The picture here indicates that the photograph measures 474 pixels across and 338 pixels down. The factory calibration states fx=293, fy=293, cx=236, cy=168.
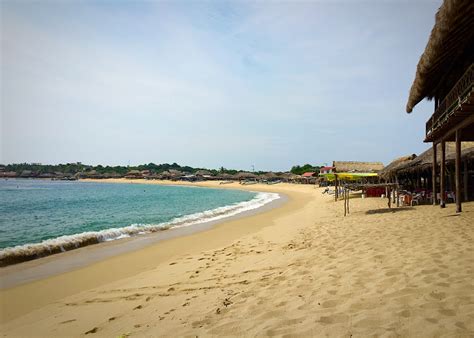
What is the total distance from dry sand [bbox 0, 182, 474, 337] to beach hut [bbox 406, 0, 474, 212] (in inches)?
117

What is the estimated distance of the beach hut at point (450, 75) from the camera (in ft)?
21.3

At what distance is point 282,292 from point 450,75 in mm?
10505

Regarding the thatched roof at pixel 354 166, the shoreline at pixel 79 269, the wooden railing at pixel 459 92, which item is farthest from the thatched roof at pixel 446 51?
the thatched roof at pixel 354 166

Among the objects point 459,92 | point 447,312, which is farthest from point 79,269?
point 459,92

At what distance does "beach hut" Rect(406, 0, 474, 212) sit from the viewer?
6487mm

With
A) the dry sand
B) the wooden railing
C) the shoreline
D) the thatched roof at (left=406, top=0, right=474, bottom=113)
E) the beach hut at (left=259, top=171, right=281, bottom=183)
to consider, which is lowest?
the shoreline

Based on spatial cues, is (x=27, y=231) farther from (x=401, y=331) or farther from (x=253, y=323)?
(x=401, y=331)

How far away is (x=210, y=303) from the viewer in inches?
156

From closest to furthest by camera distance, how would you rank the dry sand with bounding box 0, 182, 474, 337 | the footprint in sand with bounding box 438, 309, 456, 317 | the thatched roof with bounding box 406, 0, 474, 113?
the footprint in sand with bounding box 438, 309, 456, 317 → the dry sand with bounding box 0, 182, 474, 337 → the thatched roof with bounding box 406, 0, 474, 113

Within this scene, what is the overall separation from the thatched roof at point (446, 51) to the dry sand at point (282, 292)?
465 cm

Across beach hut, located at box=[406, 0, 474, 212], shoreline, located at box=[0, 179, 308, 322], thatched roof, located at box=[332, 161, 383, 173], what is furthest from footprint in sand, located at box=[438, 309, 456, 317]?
thatched roof, located at box=[332, 161, 383, 173]

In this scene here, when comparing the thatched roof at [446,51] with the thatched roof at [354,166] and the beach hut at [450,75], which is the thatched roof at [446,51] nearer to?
the beach hut at [450,75]

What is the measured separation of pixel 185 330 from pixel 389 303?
223 centimetres

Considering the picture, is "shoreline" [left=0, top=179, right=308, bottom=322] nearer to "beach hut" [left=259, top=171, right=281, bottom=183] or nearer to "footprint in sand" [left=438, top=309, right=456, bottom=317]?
"footprint in sand" [left=438, top=309, right=456, bottom=317]
